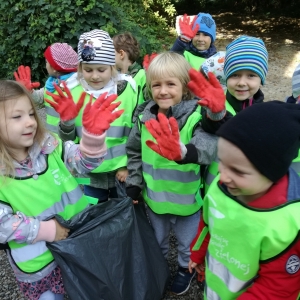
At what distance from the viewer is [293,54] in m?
8.44

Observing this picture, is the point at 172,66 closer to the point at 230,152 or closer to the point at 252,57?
the point at 252,57

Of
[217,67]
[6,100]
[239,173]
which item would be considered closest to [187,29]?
[217,67]

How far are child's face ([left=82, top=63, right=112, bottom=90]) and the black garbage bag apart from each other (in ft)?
3.01

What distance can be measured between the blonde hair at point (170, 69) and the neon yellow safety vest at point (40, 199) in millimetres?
720

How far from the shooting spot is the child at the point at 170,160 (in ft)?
6.29

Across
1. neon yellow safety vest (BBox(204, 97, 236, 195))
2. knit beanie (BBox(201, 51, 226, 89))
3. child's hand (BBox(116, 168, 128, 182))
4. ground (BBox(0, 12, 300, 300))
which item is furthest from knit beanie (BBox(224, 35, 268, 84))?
ground (BBox(0, 12, 300, 300))

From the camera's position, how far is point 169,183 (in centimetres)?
204

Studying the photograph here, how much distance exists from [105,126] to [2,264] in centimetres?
189

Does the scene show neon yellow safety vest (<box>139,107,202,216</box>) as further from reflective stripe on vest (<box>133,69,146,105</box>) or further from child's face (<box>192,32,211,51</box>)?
child's face (<box>192,32,211,51</box>)

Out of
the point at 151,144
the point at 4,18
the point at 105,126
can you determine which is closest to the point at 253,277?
the point at 151,144

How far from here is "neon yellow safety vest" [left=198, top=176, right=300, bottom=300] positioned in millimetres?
1189

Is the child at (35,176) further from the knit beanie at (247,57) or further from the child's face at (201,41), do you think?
the child's face at (201,41)

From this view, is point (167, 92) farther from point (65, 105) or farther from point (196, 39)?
point (196, 39)

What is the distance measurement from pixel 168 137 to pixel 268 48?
28.4 ft
